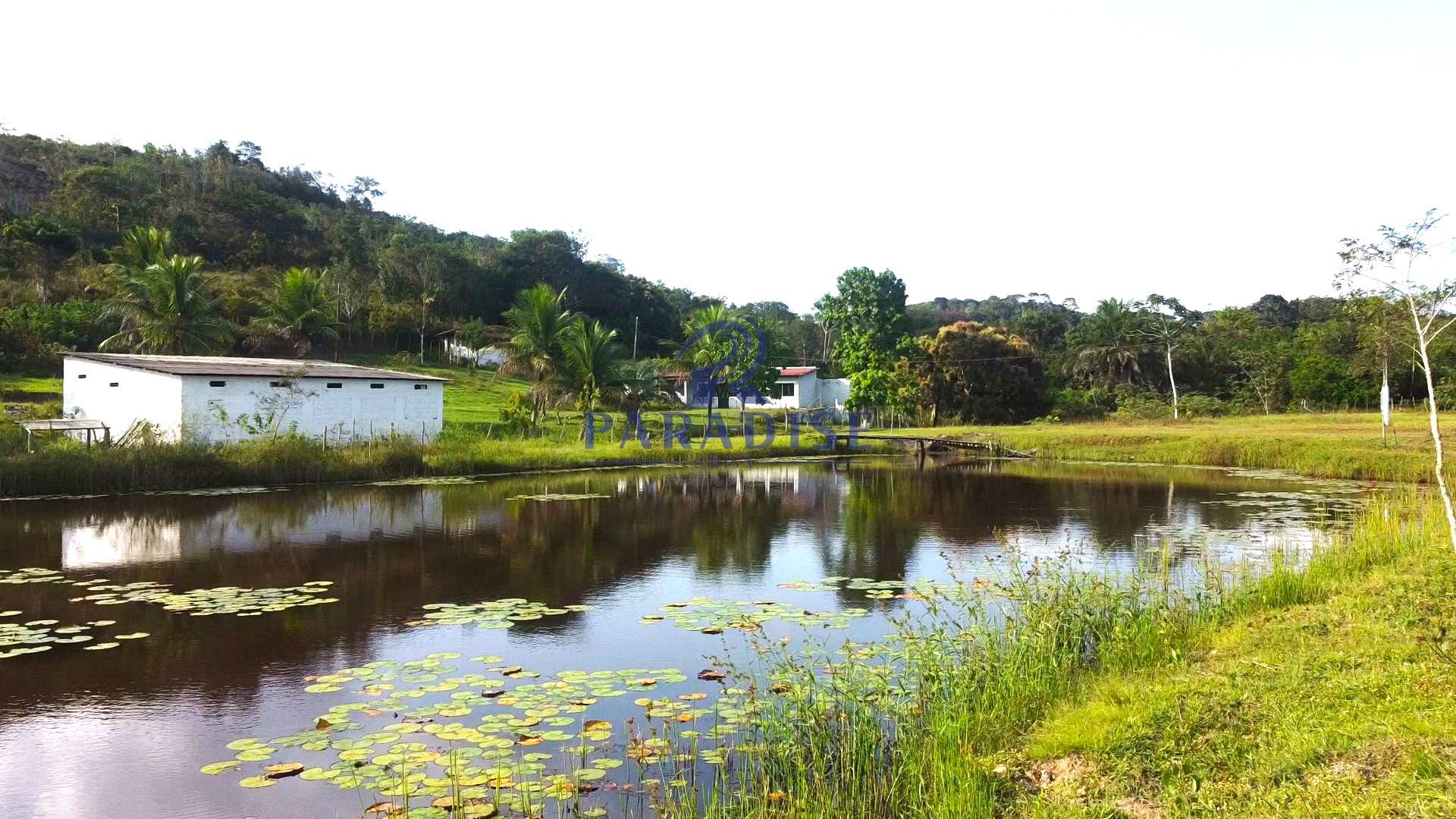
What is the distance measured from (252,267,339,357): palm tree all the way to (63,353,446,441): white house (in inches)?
520

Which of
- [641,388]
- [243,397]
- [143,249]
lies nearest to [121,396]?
[243,397]

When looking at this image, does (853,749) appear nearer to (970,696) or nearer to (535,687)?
(970,696)

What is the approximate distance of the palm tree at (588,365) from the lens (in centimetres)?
3278

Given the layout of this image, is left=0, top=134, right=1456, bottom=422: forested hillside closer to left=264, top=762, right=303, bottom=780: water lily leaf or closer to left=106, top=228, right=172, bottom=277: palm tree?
left=106, top=228, right=172, bottom=277: palm tree

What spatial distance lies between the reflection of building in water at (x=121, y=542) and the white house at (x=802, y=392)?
35704mm

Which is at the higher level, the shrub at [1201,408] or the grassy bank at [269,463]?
the shrub at [1201,408]

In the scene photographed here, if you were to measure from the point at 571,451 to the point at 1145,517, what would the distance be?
16.3 m

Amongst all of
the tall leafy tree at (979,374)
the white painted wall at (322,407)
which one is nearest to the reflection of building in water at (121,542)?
the white painted wall at (322,407)

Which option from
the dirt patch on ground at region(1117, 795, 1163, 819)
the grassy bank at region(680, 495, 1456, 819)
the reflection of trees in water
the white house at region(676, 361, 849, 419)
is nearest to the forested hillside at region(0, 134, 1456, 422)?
the white house at region(676, 361, 849, 419)

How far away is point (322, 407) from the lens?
26.0 m

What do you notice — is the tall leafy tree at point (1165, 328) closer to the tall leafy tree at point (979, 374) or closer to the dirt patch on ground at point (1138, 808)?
the tall leafy tree at point (979, 374)

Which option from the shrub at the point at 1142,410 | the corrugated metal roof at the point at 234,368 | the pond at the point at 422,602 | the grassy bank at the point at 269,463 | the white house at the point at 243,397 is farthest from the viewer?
the shrub at the point at 1142,410

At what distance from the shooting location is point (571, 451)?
28172 millimetres

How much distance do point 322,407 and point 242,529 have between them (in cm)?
1091
